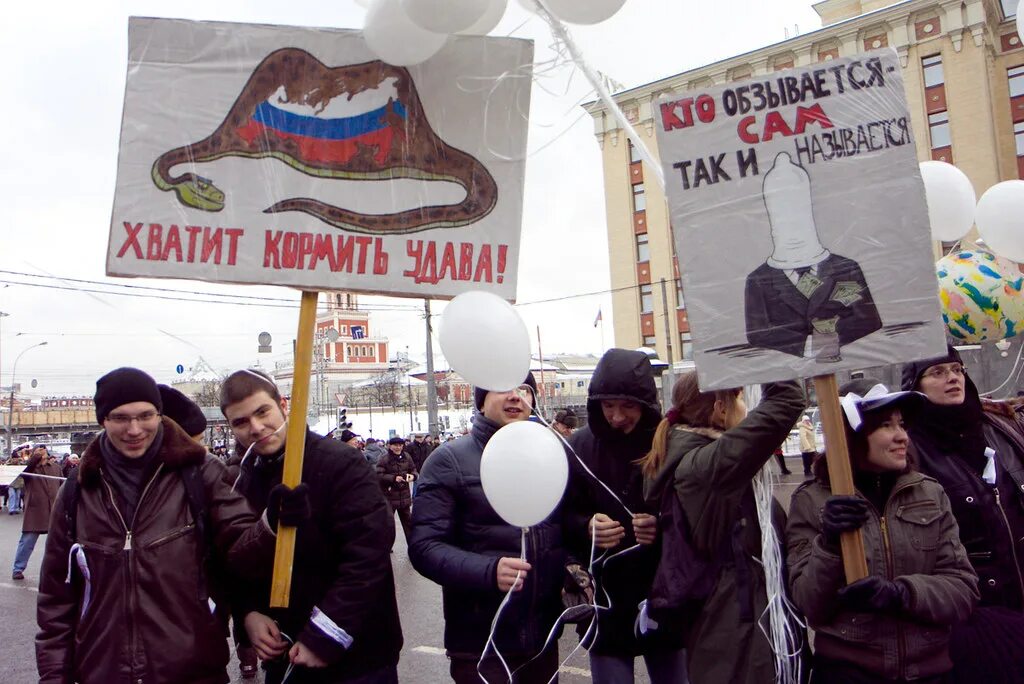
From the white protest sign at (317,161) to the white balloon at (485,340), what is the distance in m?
0.13

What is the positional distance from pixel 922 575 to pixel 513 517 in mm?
1338

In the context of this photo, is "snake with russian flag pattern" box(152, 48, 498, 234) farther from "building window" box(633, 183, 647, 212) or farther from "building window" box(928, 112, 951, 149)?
"building window" box(633, 183, 647, 212)

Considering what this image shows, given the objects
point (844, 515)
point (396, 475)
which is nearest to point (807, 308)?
point (844, 515)

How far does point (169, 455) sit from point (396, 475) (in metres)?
9.05

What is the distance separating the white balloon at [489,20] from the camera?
3086 mm

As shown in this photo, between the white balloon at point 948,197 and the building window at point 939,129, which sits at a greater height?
the building window at point 939,129

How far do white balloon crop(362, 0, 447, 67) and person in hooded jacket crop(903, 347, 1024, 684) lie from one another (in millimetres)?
2149

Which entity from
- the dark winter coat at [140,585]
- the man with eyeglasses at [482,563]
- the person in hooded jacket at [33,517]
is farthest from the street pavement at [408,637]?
the dark winter coat at [140,585]

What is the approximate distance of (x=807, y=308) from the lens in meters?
2.65

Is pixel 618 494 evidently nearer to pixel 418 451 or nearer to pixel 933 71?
pixel 418 451

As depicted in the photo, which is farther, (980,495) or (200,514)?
(980,495)

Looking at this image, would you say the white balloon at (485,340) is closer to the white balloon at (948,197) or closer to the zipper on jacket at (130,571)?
the zipper on jacket at (130,571)

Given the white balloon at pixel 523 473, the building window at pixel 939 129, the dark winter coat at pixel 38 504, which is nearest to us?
the white balloon at pixel 523 473

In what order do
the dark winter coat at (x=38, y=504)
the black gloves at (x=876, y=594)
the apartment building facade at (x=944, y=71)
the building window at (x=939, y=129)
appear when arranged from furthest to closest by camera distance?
the building window at (x=939, y=129) < the apartment building facade at (x=944, y=71) < the dark winter coat at (x=38, y=504) < the black gloves at (x=876, y=594)
